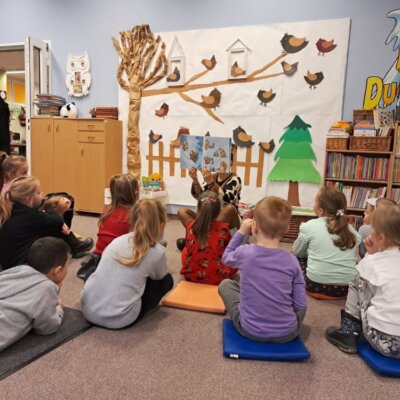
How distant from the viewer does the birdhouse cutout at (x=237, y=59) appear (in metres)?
4.50

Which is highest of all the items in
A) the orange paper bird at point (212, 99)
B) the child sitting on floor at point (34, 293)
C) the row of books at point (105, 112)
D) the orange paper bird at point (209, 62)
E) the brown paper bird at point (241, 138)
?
the orange paper bird at point (209, 62)

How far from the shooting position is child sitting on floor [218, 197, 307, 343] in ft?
6.01

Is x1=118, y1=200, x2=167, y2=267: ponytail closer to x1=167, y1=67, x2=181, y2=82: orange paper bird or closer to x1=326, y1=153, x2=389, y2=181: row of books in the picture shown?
x1=326, y1=153, x2=389, y2=181: row of books

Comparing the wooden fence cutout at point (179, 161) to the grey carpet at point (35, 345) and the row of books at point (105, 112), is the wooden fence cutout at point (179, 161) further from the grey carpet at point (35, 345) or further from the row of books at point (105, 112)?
the grey carpet at point (35, 345)

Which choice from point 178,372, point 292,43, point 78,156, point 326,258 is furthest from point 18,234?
point 292,43

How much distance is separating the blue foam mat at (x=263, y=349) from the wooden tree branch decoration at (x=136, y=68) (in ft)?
11.7

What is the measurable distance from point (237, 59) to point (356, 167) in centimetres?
182

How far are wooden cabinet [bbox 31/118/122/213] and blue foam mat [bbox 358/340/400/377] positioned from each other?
3.67m

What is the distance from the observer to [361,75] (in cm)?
414

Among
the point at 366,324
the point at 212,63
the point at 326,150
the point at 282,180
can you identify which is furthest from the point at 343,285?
the point at 212,63

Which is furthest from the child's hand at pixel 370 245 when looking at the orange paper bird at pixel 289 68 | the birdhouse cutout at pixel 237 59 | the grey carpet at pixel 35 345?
the birdhouse cutout at pixel 237 59

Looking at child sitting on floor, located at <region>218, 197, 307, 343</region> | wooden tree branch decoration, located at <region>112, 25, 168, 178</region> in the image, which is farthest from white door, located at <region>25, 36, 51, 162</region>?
child sitting on floor, located at <region>218, 197, 307, 343</region>

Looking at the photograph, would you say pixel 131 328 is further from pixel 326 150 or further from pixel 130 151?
pixel 130 151

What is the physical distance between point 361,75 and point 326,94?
39cm
